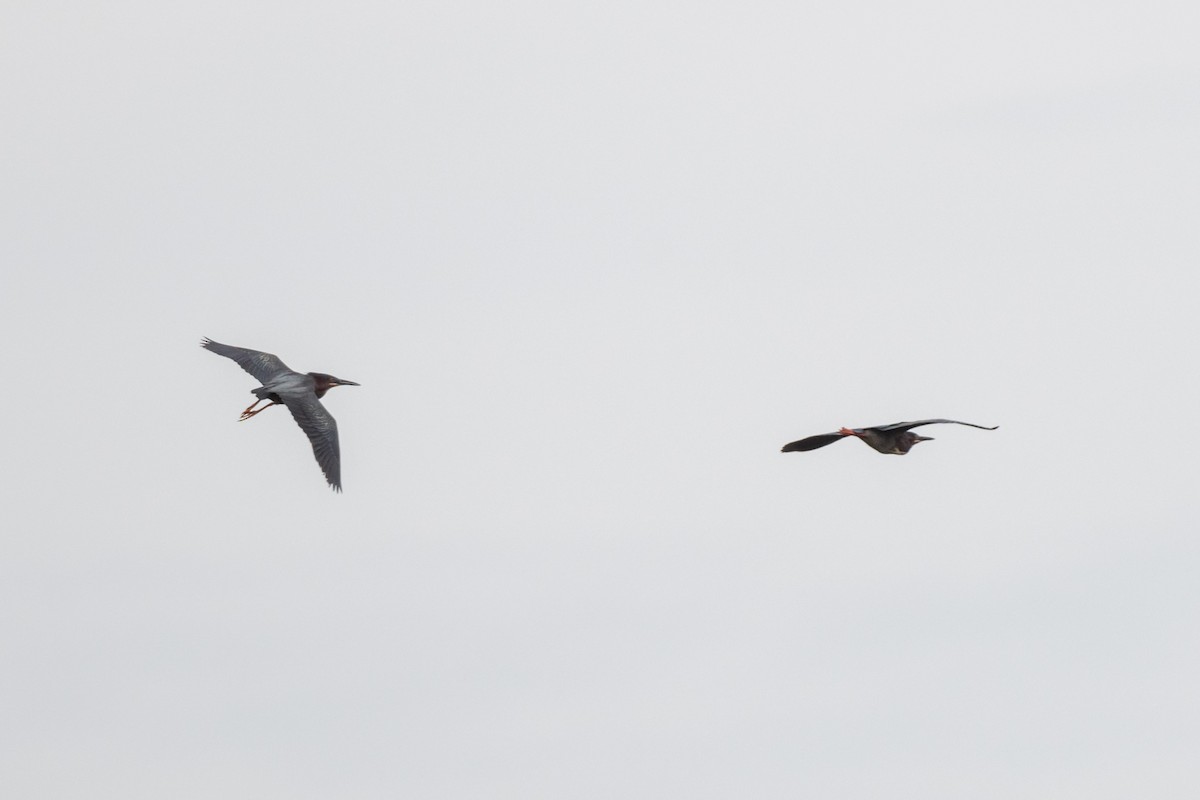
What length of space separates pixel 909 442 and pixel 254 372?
15.9m

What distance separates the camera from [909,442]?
1533 inches

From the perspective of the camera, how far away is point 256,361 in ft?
156

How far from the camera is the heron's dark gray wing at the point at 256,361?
46.4 m

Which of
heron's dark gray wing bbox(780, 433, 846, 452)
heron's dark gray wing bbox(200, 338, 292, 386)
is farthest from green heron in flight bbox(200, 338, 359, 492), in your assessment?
heron's dark gray wing bbox(780, 433, 846, 452)

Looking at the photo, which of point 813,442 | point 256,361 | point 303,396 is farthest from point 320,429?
point 813,442

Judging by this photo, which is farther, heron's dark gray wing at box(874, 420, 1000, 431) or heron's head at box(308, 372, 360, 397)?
heron's head at box(308, 372, 360, 397)

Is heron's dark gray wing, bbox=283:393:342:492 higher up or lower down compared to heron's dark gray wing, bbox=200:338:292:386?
lower down

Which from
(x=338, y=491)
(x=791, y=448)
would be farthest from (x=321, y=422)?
(x=791, y=448)

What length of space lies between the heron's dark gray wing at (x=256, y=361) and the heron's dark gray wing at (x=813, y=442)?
42.0 feet

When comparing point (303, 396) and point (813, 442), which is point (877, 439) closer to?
point (813, 442)

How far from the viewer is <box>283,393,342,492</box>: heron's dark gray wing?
40472mm

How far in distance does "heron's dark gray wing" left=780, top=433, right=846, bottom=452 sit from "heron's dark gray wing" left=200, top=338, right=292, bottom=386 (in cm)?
1279

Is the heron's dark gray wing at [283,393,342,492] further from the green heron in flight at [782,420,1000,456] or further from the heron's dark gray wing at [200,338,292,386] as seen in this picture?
the green heron in flight at [782,420,1000,456]

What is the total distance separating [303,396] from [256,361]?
4701mm
